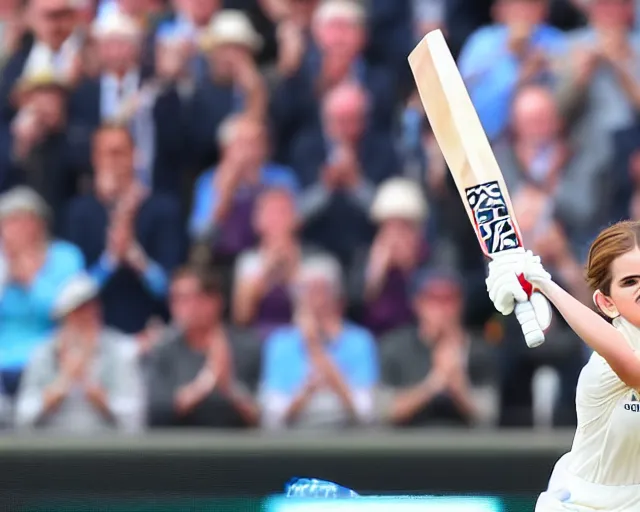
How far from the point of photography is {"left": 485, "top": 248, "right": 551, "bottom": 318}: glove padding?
3.21 meters

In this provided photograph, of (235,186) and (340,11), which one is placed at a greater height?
(340,11)

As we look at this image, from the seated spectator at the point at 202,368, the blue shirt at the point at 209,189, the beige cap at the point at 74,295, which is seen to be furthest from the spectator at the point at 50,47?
the seated spectator at the point at 202,368

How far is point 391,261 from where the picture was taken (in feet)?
23.1

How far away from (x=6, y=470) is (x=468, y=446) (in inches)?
83.9

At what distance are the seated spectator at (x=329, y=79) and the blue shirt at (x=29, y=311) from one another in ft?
4.83

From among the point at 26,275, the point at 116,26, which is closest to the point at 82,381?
the point at 26,275

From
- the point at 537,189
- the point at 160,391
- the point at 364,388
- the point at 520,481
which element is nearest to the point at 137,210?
the point at 160,391

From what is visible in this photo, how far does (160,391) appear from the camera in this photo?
6.70m

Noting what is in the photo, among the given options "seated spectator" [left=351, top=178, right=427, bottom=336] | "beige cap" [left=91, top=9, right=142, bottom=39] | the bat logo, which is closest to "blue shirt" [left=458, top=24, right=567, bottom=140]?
"seated spectator" [left=351, top=178, right=427, bottom=336]

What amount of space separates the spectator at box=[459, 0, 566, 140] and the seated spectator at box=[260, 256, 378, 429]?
4.68 feet

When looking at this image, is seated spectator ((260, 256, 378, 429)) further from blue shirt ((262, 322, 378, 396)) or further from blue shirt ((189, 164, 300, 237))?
blue shirt ((189, 164, 300, 237))

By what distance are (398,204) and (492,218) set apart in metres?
3.67

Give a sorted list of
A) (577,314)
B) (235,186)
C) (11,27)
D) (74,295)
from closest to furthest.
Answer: (577,314)
(74,295)
(235,186)
(11,27)

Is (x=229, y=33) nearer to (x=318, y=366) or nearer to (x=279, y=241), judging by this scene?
(x=279, y=241)
